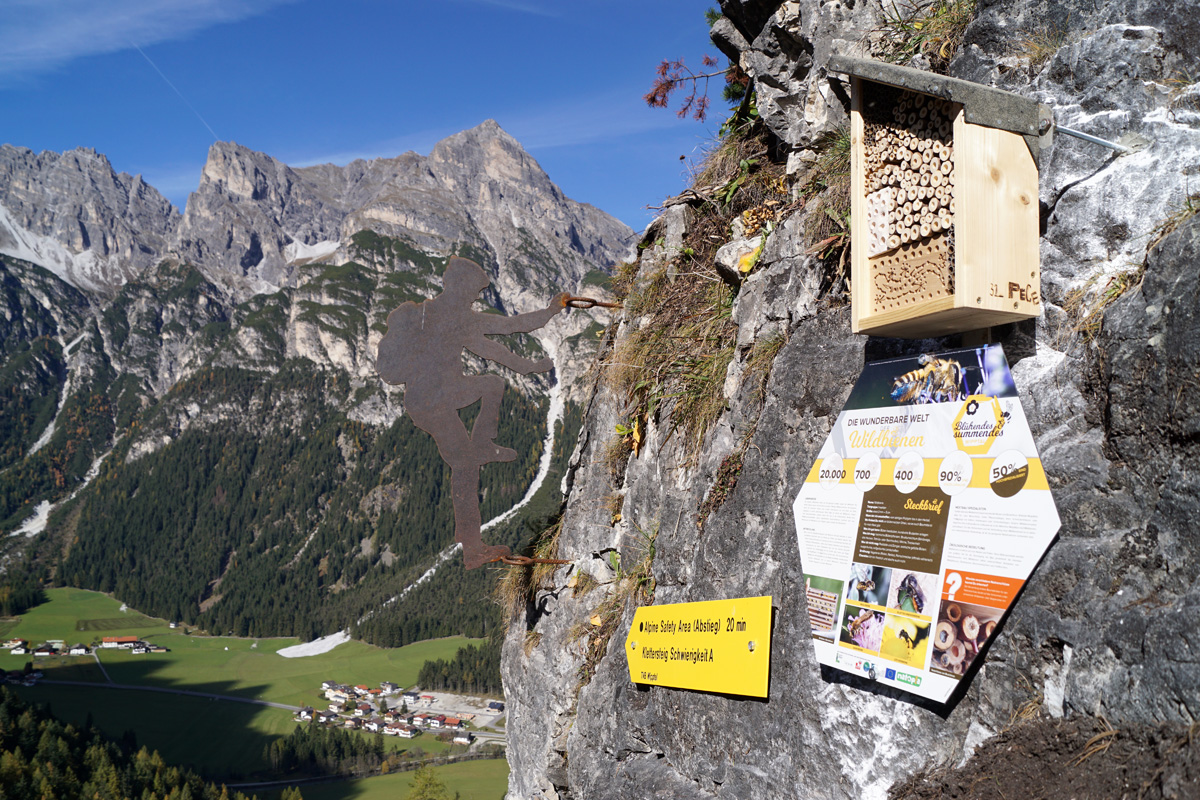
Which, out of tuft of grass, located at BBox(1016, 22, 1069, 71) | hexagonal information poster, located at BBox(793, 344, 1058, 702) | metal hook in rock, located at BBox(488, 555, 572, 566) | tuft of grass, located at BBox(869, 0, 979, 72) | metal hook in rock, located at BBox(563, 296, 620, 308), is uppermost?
tuft of grass, located at BBox(869, 0, 979, 72)

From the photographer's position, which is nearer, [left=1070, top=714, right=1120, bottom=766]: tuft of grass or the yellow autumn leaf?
[left=1070, top=714, right=1120, bottom=766]: tuft of grass

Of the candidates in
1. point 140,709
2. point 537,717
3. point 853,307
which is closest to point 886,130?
point 853,307

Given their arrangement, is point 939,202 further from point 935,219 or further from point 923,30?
point 923,30

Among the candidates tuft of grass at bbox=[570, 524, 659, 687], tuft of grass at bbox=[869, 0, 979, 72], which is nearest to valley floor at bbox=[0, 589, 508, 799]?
tuft of grass at bbox=[570, 524, 659, 687]

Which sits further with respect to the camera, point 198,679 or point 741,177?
point 198,679

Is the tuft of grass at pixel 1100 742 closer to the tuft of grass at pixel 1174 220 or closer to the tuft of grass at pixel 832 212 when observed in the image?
the tuft of grass at pixel 1174 220

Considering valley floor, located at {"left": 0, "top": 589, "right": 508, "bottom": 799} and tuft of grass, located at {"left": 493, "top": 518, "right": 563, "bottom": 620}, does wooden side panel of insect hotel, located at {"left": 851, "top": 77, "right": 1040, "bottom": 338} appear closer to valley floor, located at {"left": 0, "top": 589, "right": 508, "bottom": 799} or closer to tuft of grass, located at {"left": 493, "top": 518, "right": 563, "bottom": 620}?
tuft of grass, located at {"left": 493, "top": 518, "right": 563, "bottom": 620}

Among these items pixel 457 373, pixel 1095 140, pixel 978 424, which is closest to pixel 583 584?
pixel 457 373

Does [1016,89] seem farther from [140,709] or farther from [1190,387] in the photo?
[140,709]
